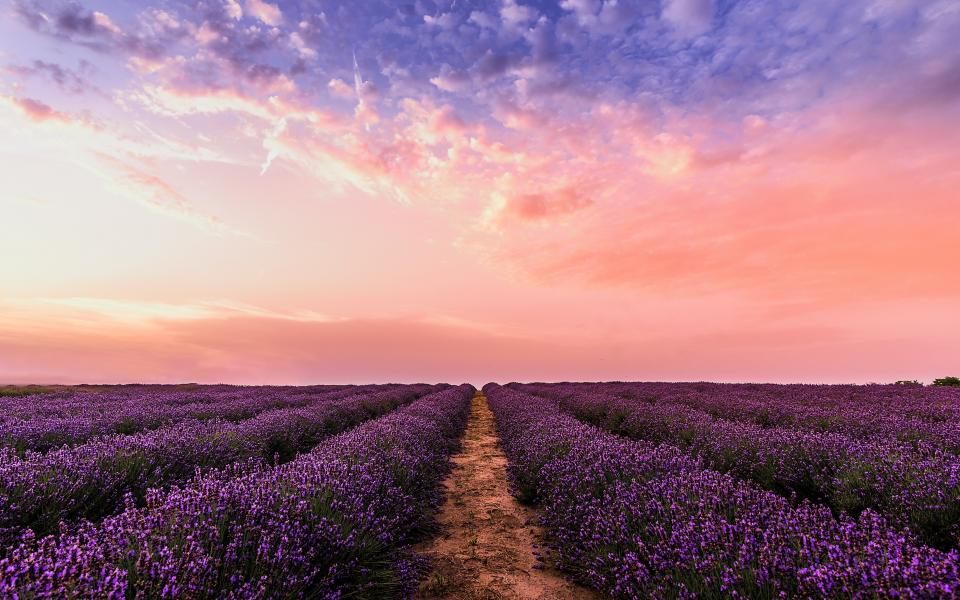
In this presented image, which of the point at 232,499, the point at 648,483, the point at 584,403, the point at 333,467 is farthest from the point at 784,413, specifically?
the point at 232,499

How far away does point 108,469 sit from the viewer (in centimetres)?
477

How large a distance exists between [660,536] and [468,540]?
249cm

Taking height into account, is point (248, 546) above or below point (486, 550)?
above

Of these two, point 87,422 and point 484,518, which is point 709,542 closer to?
point 484,518

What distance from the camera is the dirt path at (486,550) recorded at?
3.74 m

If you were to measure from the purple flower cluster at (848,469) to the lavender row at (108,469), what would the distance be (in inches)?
235

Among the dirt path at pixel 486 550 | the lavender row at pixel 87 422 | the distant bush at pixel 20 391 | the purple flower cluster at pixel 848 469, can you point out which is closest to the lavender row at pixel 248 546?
the dirt path at pixel 486 550

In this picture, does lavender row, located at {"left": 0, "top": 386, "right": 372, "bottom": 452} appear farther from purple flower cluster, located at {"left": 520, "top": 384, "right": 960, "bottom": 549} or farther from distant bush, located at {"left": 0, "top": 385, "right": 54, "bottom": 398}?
distant bush, located at {"left": 0, "top": 385, "right": 54, "bottom": 398}

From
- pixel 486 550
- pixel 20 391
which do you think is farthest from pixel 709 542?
pixel 20 391

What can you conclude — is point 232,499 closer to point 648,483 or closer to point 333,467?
point 333,467

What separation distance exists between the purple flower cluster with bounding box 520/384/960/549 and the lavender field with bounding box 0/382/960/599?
3cm

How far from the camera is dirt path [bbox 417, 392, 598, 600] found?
374 cm

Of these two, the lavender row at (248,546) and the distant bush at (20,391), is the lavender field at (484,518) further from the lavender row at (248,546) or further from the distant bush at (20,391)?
the distant bush at (20,391)

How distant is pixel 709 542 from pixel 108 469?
18.4ft
